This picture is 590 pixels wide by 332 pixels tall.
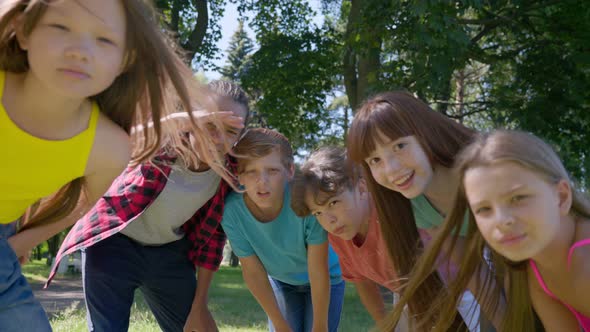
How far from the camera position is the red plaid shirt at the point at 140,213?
382 cm

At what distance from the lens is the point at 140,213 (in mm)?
3803

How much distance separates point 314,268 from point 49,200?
Answer: 1.64 m

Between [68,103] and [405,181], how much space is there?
5.32 feet

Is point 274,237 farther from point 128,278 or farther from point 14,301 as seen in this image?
point 14,301

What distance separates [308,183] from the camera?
12.7ft

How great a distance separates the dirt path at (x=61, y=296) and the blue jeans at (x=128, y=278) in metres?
5.63

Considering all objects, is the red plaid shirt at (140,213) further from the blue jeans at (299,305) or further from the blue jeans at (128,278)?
the blue jeans at (299,305)

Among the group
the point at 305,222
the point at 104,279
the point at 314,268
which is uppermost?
the point at 305,222

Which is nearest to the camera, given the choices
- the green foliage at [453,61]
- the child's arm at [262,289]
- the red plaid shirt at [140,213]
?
the red plaid shirt at [140,213]

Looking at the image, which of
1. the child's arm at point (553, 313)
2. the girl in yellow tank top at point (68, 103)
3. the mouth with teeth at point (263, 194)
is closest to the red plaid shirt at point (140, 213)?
the mouth with teeth at point (263, 194)

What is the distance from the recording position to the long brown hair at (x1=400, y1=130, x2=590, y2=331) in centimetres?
266

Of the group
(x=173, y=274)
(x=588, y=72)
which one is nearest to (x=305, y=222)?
(x=173, y=274)

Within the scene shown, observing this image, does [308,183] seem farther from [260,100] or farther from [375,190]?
[260,100]

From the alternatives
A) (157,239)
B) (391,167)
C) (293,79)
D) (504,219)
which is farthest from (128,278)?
(293,79)
